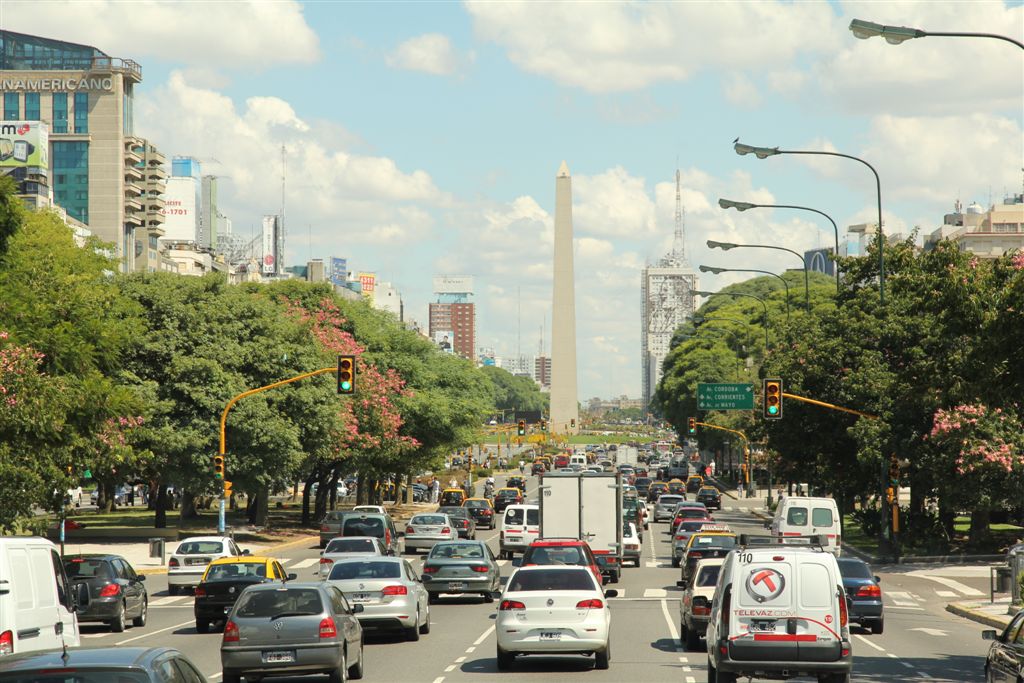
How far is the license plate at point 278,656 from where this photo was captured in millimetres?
18953

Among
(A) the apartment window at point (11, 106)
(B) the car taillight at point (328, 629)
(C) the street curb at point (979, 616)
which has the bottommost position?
(C) the street curb at point (979, 616)

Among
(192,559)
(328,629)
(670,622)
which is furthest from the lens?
(192,559)

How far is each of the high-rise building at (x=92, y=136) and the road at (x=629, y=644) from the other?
10529 centimetres

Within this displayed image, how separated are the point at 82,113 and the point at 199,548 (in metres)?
115

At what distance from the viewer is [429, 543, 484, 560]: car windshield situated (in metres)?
35.4

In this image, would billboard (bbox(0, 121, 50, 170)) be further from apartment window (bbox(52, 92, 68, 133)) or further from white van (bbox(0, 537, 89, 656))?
white van (bbox(0, 537, 89, 656))

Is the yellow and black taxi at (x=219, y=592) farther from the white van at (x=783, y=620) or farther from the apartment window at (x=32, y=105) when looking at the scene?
the apartment window at (x=32, y=105)

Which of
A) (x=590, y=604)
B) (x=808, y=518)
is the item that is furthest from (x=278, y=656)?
(x=808, y=518)

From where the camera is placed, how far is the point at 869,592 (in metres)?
28.5

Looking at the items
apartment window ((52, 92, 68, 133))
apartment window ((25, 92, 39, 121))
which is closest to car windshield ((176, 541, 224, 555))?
apartment window ((52, 92, 68, 133))

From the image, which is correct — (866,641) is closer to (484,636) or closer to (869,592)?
(869,592)

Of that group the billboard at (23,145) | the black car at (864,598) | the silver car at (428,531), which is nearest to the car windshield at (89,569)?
the black car at (864,598)

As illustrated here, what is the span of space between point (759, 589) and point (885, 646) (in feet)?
33.7

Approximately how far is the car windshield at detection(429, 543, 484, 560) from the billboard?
9930 cm
